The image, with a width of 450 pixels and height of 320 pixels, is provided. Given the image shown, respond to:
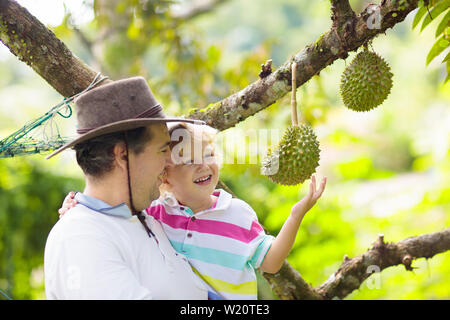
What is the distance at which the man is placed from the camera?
4.75 ft

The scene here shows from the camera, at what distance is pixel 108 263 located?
1373 mm

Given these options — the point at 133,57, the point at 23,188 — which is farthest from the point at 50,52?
the point at 133,57

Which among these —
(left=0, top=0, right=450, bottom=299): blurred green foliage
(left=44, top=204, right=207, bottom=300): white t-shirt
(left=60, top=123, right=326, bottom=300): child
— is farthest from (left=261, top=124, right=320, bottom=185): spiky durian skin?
(left=0, top=0, right=450, bottom=299): blurred green foliage

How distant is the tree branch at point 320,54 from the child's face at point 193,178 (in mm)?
324

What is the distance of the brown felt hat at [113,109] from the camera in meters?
1.60

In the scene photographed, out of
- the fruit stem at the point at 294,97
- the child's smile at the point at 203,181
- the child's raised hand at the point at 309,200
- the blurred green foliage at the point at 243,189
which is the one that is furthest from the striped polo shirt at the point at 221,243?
the blurred green foliage at the point at 243,189

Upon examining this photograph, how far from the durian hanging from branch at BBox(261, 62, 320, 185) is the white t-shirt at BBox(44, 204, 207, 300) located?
539 mm

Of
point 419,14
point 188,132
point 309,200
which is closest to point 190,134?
point 188,132

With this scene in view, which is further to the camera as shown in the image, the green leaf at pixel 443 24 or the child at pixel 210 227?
the child at pixel 210 227

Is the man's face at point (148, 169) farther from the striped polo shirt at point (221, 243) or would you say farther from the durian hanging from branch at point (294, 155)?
the durian hanging from branch at point (294, 155)

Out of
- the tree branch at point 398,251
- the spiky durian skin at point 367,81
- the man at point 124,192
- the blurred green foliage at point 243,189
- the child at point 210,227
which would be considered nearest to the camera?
the man at point 124,192

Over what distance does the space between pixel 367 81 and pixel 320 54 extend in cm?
23

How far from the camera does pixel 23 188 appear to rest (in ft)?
16.9

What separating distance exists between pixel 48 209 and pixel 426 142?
4.82 m
